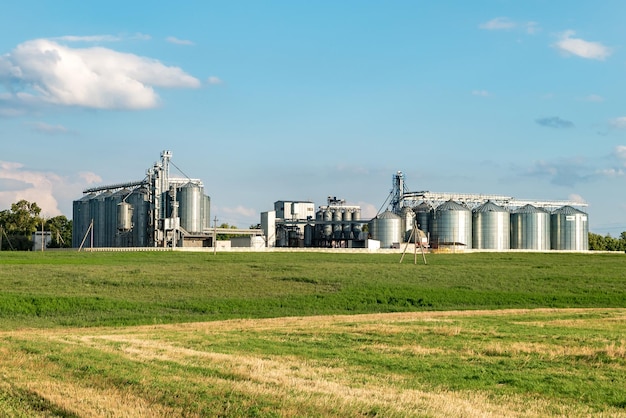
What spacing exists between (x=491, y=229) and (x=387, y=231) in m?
20.6

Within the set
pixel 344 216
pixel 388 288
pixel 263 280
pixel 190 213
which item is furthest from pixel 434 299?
pixel 344 216

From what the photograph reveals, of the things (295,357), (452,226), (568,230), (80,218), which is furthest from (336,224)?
(295,357)

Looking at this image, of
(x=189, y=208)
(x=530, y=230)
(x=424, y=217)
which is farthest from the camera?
(x=530, y=230)

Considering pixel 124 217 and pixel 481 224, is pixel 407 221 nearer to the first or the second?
pixel 481 224

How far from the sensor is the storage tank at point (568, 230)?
538 ft

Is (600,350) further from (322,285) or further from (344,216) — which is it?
(344,216)

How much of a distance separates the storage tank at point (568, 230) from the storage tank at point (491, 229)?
10278 mm

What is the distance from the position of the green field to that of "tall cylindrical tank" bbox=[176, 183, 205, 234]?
87.4 meters

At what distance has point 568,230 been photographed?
539ft

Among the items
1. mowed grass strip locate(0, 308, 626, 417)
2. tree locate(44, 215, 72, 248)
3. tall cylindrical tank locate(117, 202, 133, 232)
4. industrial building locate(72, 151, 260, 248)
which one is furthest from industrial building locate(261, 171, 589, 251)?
mowed grass strip locate(0, 308, 626, 417)

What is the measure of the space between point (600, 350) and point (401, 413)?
37.7 feet

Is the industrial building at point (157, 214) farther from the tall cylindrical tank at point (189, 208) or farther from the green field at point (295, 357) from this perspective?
the green field at point (295, 357)

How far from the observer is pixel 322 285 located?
2370 inches

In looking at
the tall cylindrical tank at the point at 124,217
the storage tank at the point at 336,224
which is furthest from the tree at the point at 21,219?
the storage tank at the point at 336,224
